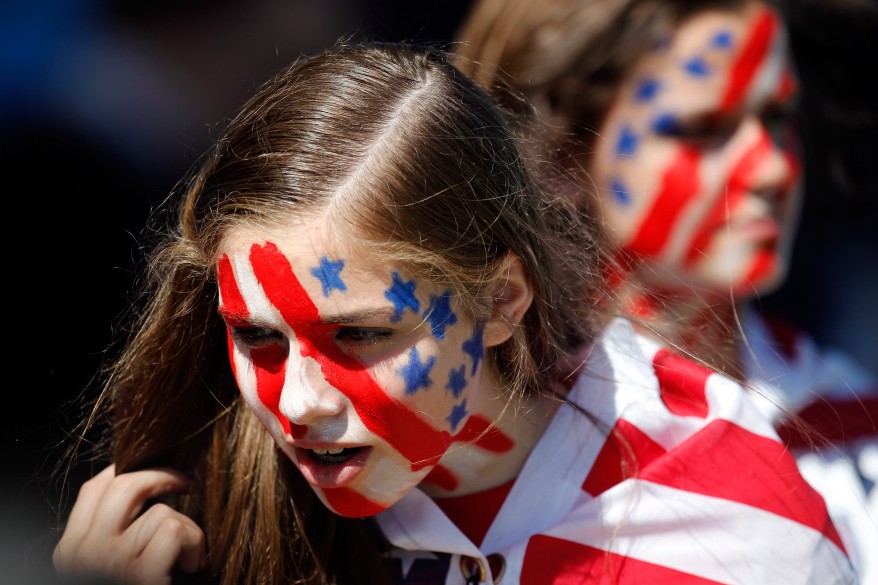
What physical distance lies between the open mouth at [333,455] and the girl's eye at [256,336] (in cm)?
15

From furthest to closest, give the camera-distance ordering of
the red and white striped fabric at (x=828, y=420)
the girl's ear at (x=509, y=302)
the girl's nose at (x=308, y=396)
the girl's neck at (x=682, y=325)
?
the red and white striped fabric at (x=828, y=420) < the girl's neck at (x=682, y=325) < the girl's ear at (x=509, y=302) < the girl's nose at (x=308, y=396)

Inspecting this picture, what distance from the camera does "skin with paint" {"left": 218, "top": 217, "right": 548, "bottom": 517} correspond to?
3.61ft

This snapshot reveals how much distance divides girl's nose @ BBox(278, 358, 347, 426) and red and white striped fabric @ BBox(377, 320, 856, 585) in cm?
30

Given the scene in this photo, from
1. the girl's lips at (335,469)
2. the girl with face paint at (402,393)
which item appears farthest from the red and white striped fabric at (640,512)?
the girl's lips at (335,469)

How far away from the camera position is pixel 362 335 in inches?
44.3

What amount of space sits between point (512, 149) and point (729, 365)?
609 millimetres

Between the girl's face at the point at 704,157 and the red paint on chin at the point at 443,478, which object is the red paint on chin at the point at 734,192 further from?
the red paint on chin at the point at 443,478

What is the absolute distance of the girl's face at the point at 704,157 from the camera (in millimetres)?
2125

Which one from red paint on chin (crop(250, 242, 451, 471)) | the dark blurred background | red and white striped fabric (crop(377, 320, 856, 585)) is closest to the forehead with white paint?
the dark blurred background

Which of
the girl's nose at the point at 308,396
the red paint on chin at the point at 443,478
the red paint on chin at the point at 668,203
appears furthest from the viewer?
the red paint on chin at the point at 668,203

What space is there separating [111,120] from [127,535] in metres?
1.28

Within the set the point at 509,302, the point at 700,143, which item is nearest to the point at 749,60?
the point at 700,143

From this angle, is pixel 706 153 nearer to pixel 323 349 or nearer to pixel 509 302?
pixel 509 302

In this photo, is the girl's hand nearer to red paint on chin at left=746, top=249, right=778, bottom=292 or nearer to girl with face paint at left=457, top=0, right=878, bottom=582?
girl with face paint at left=457, top=0, right=878, bottom=582
